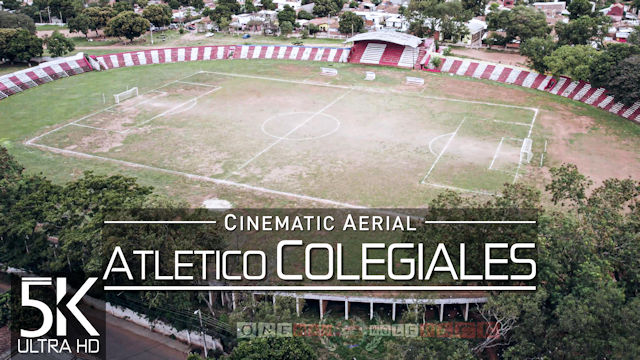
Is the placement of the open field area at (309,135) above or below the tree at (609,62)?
below

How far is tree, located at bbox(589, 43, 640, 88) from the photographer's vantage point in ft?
178

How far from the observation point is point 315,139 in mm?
47500

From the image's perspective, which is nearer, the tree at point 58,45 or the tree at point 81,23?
the tree at point 58,45

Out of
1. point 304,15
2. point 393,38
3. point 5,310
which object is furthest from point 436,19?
point 5,310

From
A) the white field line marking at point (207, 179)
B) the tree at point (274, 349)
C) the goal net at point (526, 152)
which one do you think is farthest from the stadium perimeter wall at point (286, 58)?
the tree at point (274, 349)

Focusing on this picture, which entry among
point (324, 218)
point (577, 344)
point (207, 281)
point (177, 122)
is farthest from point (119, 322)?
point (177, 122)

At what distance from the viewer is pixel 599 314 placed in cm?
2033

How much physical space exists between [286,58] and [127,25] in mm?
27982

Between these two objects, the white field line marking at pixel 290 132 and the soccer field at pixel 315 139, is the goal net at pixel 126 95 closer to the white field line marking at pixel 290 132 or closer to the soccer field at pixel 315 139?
the soccer field at pixel 315 139

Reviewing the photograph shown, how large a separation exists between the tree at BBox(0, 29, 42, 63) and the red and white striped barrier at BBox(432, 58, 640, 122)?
175 feet

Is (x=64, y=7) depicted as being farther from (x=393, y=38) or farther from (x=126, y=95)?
(x=393, y=38)

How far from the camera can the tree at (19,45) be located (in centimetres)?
6950

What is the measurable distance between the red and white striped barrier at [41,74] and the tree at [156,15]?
86.6ft

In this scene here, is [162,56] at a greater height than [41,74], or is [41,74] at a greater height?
[162,56]
